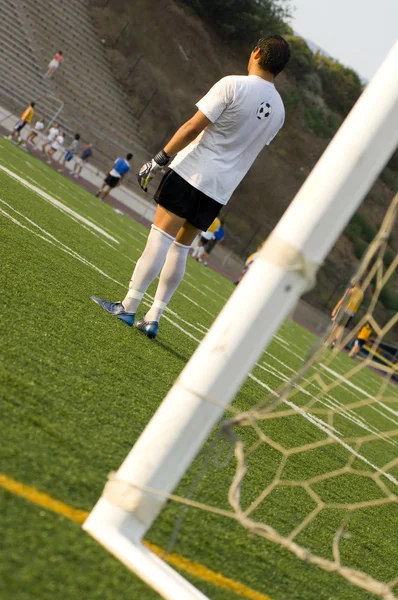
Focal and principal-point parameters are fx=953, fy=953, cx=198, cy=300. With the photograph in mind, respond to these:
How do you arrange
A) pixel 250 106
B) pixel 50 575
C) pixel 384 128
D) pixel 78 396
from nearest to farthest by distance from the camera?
1. pixel 50 575
2. pixel 384 128
3. pixel 78 396
4. pixel 250 106

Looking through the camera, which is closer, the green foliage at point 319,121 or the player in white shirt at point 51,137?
the player in white shirt at point 51,137

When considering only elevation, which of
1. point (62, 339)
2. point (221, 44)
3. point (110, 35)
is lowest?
point (62, 339)

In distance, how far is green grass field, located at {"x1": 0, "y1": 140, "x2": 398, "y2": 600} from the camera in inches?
88.5

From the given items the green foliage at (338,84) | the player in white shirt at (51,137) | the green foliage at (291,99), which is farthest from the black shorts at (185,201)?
the green foliage at (338,84)

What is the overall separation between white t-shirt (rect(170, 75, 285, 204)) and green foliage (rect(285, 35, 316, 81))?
48.4m

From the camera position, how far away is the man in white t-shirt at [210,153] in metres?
5.53

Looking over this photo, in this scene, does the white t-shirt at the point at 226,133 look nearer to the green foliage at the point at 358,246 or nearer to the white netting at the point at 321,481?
the white netting at the point at 321,481

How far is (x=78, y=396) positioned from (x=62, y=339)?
0.86 meters

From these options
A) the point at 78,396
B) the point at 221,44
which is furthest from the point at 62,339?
the point at 221,44

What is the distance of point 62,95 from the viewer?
36281mm

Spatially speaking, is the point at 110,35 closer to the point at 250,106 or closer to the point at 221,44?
the point at 221,44

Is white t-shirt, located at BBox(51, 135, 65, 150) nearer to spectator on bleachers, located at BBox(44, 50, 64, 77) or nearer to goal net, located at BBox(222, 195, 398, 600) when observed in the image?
spectator on bleachers, located at BBox(44, 50, 64, 77)

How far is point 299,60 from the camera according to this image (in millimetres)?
53219

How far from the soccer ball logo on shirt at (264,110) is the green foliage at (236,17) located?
148 ft
